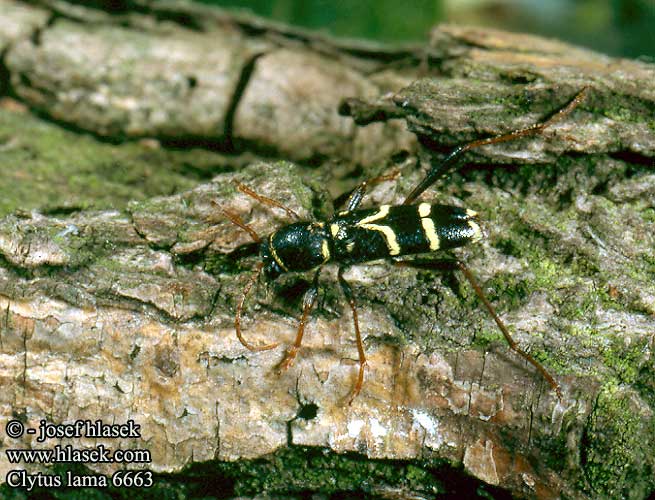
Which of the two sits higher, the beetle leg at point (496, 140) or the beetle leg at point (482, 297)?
the beetle leg at point (496, 140)

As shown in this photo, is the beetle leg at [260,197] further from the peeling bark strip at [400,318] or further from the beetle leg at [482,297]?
the beetle leg at [482,297]

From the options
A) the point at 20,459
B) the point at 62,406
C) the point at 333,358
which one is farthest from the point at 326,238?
the point at 20,459

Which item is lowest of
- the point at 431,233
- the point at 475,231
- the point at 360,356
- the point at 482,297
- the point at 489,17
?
the point at 360,356

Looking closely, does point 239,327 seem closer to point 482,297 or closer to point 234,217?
point 234,217

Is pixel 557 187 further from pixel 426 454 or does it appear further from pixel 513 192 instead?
pixel 426 454

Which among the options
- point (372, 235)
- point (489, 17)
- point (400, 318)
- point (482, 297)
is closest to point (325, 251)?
point (372, 235)

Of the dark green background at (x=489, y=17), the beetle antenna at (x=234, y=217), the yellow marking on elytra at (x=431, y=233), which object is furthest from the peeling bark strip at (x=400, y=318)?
the dark green background at (x=489, y=17)

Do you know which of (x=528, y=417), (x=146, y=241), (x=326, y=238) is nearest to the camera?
(x=528, y=417)
